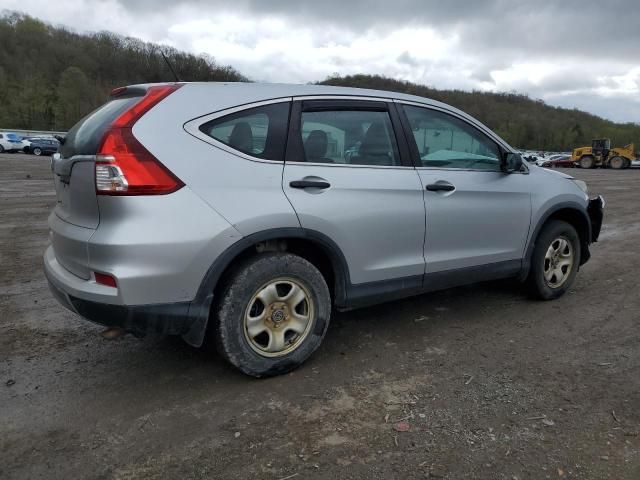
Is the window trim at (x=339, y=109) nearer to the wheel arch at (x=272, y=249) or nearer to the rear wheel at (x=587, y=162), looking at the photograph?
the wheel arch at (x=272, y=249)

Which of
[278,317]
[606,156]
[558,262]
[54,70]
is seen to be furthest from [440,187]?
[54,70]

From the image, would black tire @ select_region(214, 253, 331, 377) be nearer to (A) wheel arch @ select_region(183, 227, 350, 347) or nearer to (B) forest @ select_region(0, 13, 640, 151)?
(A) wheel arch @ select_region(183, 227, 350, 347)

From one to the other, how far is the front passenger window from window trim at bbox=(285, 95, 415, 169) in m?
0.14

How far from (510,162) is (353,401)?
2403mm

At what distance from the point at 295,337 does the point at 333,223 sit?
74 centimetres

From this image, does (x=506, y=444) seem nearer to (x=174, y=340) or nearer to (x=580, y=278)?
(x=174, y=340)

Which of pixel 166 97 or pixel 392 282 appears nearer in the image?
pixel 166 97

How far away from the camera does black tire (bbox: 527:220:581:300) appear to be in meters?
4.46

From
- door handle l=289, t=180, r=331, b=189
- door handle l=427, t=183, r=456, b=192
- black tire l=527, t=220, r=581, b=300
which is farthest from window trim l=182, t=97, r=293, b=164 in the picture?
black tire l=527, t=220, r=581, b=300

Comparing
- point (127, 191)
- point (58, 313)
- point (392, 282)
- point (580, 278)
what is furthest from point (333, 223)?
point (580, 278)

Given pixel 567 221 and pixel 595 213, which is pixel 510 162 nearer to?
pixel 567 221

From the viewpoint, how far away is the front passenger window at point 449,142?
3.71m

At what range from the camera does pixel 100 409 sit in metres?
2.80

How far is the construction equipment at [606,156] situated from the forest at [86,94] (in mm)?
32175
